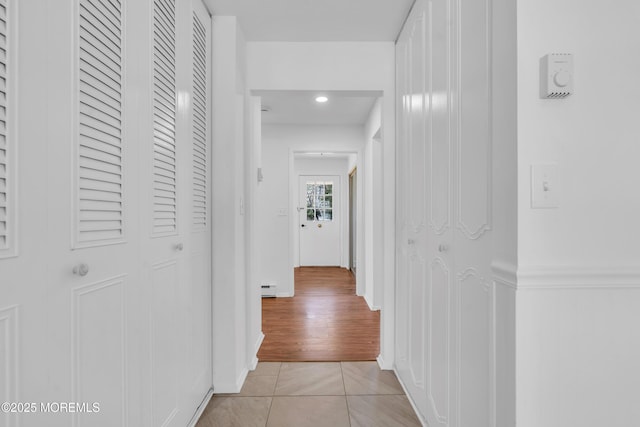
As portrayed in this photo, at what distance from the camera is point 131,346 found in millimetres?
1296

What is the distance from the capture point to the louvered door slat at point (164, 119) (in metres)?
1.50

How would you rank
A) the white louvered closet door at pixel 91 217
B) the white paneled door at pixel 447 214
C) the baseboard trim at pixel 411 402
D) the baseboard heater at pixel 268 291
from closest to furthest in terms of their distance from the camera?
the white louvered closet door at pixel 91 217
the white paneled door at pixel 447 214
the baseboard trim at pixel 411 402
the baseboard heater at pixel 268 291

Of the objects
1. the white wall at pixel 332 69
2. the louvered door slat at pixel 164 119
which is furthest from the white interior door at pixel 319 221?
the louvered door slat at pixel 164 119

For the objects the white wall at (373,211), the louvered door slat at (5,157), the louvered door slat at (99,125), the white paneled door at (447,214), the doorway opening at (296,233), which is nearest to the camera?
the louvered door slat at (5,157)

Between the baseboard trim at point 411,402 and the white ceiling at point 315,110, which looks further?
the white ceiling at point 315,110

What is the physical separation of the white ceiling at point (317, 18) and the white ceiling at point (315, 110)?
90cm

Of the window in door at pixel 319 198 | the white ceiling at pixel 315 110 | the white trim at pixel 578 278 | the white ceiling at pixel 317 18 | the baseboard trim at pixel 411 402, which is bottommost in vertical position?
the baseboard trim at pixel 411 402

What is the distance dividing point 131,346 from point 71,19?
105 centimetres

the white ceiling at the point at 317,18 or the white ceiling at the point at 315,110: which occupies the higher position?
the white ceiling at the point at 317,18

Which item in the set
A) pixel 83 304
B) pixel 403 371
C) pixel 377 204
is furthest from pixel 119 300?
pixel 377 204

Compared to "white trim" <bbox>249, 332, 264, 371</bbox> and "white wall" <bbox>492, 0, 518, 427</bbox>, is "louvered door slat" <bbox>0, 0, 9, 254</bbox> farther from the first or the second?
"white trim" <bbox>249, 332, 264, 371</bbox>

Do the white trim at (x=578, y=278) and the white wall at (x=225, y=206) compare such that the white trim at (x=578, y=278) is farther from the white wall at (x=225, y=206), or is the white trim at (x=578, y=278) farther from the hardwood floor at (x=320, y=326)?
the hardwood floor at (x=320, y=326)

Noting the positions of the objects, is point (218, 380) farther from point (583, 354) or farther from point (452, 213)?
point (583, 354)

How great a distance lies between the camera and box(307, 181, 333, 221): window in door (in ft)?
24.9
